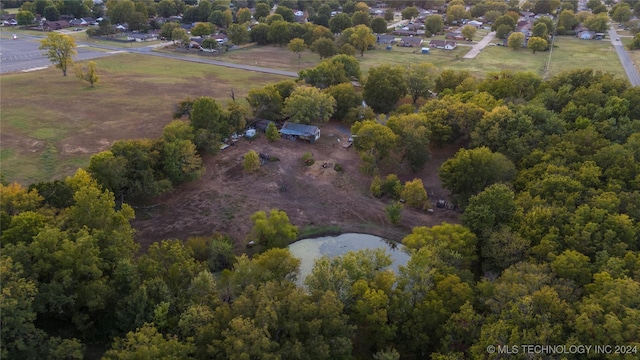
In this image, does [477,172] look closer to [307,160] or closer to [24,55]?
[307,160]

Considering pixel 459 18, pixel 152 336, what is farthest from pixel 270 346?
pixel 459 18

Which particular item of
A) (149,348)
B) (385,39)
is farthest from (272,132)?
(385,39)

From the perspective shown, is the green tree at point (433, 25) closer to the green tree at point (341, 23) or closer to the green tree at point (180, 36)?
the green tree at point (341, 23)

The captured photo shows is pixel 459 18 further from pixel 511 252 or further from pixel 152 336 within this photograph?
pixel 152 336

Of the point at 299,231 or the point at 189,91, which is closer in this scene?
the point at 299,231

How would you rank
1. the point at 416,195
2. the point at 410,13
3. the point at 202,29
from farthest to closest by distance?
the point at 410,13 < the point at 202,29 < the point at 416,195

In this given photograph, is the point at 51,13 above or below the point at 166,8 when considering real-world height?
below

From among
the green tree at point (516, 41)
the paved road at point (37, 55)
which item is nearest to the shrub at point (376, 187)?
the paved road at point (37, 55)
